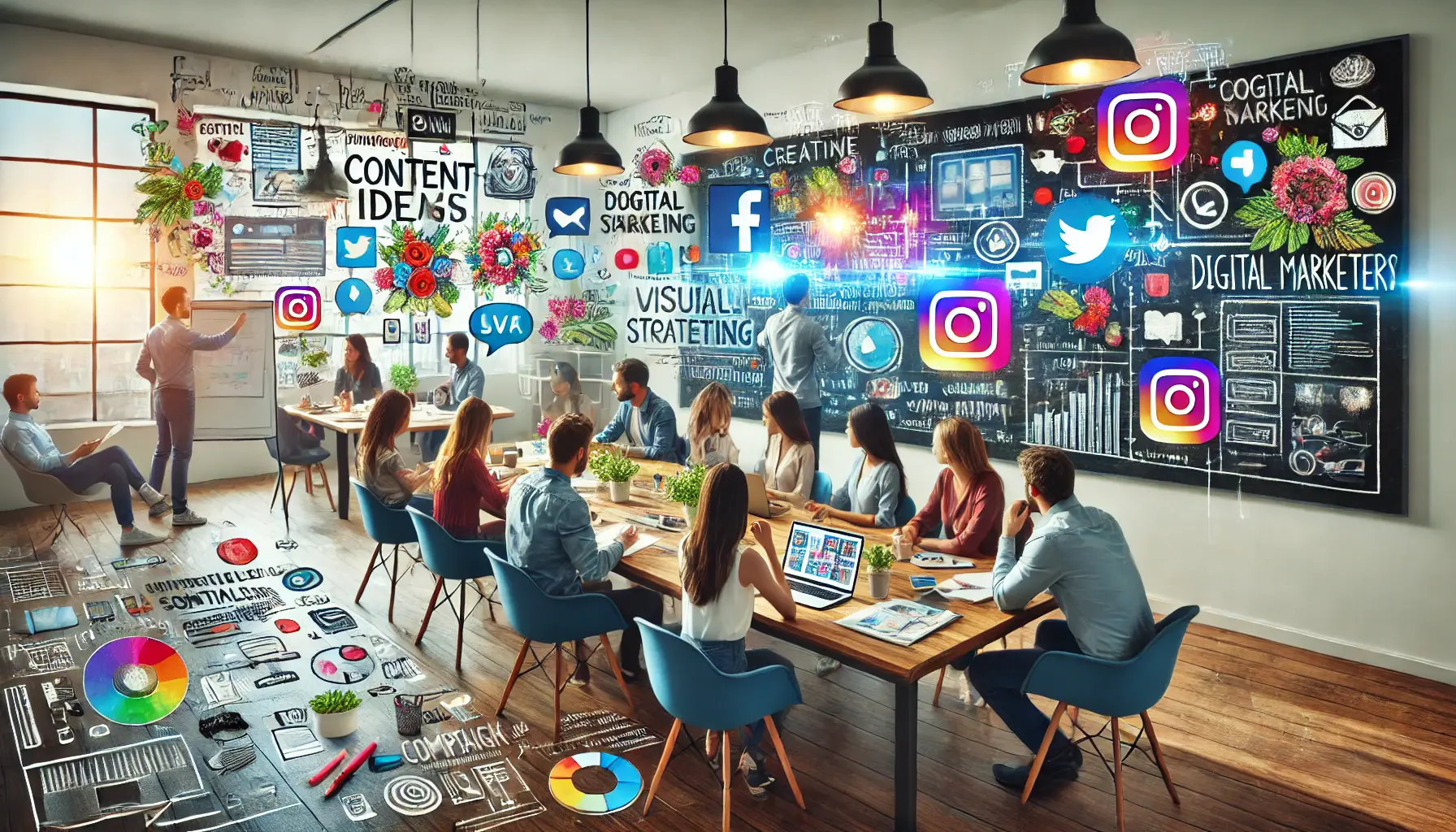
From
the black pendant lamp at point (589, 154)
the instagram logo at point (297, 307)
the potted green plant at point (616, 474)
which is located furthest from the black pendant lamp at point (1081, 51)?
the instagram logo at point (297, 307)

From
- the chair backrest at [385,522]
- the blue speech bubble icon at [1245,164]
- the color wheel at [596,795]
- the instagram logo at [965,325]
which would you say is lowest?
the color wheel at [596,795]

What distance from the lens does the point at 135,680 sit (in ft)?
14.9

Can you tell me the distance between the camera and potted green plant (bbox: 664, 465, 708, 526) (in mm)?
4434

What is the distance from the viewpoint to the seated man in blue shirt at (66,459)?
6.43m

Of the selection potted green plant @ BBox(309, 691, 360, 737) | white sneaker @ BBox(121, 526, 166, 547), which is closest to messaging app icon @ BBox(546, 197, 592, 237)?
white sneaker @ BBox(121, 526, 166, 547)

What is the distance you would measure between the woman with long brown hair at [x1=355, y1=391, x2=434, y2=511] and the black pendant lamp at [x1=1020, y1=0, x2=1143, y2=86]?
341cm

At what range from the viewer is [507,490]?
5.20 metres

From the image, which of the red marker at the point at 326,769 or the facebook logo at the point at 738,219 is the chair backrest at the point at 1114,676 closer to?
the red marker at the point at 326,769

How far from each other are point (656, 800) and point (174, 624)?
317cm

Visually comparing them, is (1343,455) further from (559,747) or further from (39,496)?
(39,496)

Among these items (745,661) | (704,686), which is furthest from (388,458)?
(704,686)

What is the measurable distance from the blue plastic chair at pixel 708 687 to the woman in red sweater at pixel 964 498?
42.6 inches

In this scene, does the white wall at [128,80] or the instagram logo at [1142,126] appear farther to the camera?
the white wall at [128,80]

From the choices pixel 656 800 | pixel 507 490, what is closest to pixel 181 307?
pixel 507 490
